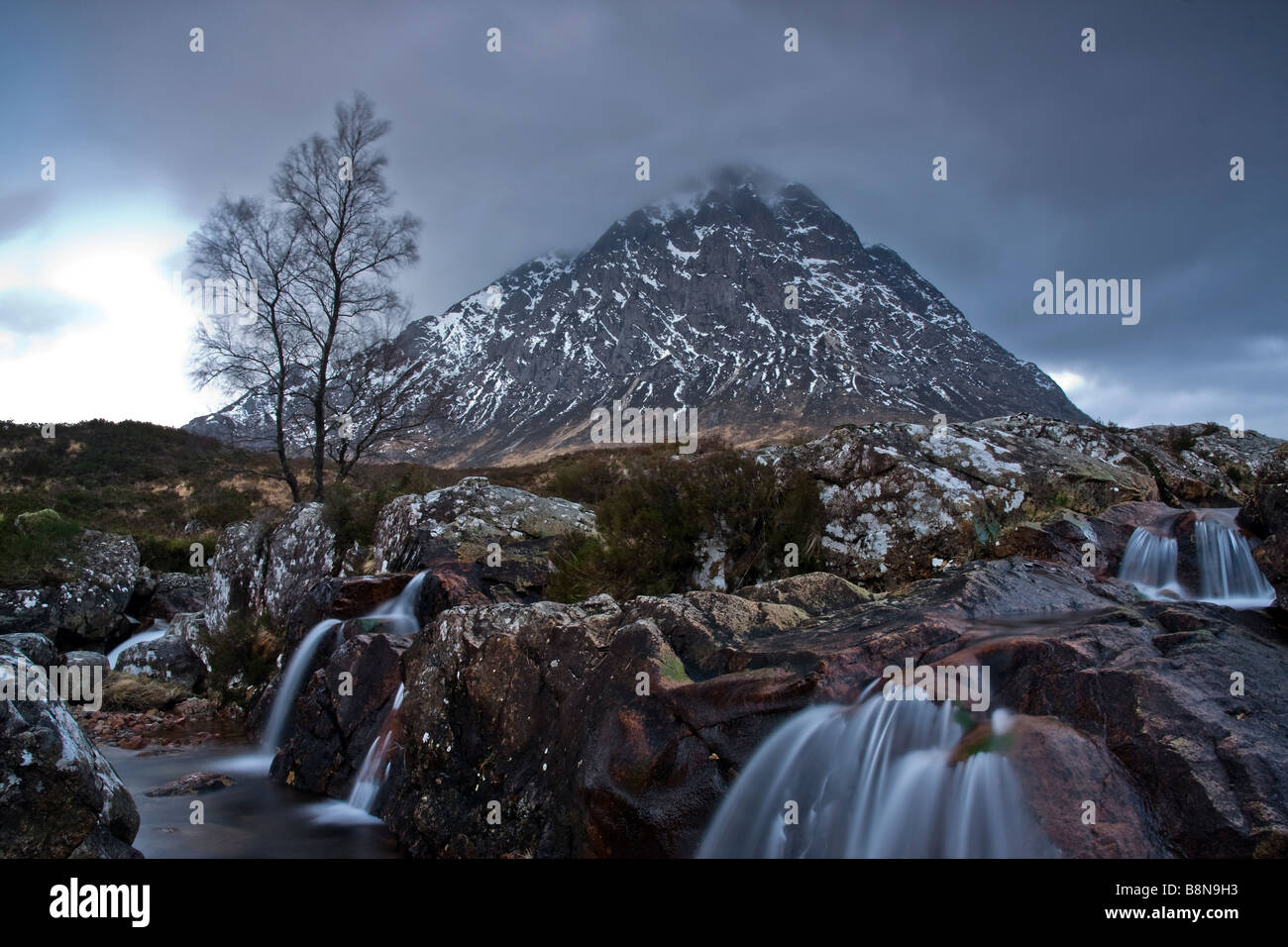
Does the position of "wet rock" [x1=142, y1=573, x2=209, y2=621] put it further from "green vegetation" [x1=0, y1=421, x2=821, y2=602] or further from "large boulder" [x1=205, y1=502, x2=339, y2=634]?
"large boulder" [x1=205, y1=502, x2=339, y2=634]

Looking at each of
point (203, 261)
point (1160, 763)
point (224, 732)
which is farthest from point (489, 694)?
point (203, 261)

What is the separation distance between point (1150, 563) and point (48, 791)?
10039 millimetres

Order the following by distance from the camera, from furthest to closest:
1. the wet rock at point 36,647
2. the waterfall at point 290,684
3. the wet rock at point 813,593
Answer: the wet rock at point 36,647 < the waterfall at point 290,684 < the wet rock at point 813,593

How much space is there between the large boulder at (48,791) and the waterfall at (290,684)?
5753mm

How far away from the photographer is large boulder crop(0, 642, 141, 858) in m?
4.95

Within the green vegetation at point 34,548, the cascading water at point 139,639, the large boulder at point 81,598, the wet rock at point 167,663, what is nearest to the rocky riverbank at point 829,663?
the wet rock at point 167,663

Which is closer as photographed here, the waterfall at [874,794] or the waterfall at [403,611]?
the waterfall at [874,794]

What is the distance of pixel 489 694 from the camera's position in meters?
6.79

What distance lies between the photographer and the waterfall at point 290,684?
11.1m

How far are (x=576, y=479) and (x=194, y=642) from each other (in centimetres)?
968

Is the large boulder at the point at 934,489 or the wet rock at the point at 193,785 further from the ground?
the large boulder at the point at 934,489

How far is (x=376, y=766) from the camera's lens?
838 centimetres

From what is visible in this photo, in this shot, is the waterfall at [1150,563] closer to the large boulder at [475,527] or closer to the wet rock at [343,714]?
the large boulder at [475,527]

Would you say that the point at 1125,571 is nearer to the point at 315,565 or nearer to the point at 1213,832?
the point at 1213,832
